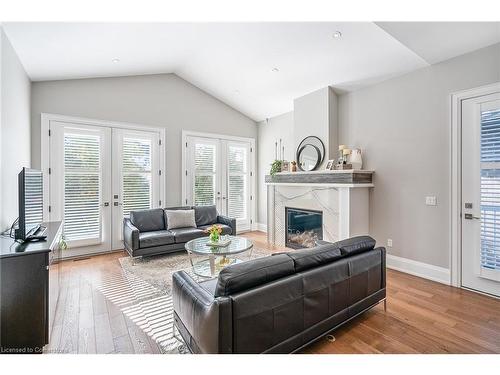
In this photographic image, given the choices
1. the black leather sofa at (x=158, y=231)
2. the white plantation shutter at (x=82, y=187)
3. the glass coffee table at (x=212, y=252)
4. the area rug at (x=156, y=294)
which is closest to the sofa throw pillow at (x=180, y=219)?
the black leather sofa at (x=158, y=231)

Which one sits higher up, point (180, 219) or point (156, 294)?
point (180, 219)

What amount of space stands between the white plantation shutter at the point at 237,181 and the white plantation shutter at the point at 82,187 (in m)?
2.79

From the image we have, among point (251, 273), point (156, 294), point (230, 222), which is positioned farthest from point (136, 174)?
point (251, 273)

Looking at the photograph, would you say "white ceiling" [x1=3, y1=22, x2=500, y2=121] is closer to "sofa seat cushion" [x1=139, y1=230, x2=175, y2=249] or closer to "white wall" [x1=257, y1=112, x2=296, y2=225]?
"white wall" [x1=257, y1=112, x2=296, y2=225]

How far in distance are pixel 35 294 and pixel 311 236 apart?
12.8 ft

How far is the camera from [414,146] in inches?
140

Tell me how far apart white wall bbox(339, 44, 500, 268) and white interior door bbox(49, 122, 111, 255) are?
452 cm

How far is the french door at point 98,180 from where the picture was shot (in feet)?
13.8

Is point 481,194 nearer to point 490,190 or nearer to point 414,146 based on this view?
point 490,190

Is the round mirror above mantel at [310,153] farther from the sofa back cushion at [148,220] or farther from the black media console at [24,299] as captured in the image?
the black media console at [24,299]

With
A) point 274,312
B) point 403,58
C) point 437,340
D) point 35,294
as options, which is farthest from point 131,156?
point 437,340

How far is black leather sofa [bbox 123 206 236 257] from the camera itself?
156 inches

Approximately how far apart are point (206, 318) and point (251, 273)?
14.8 inches
